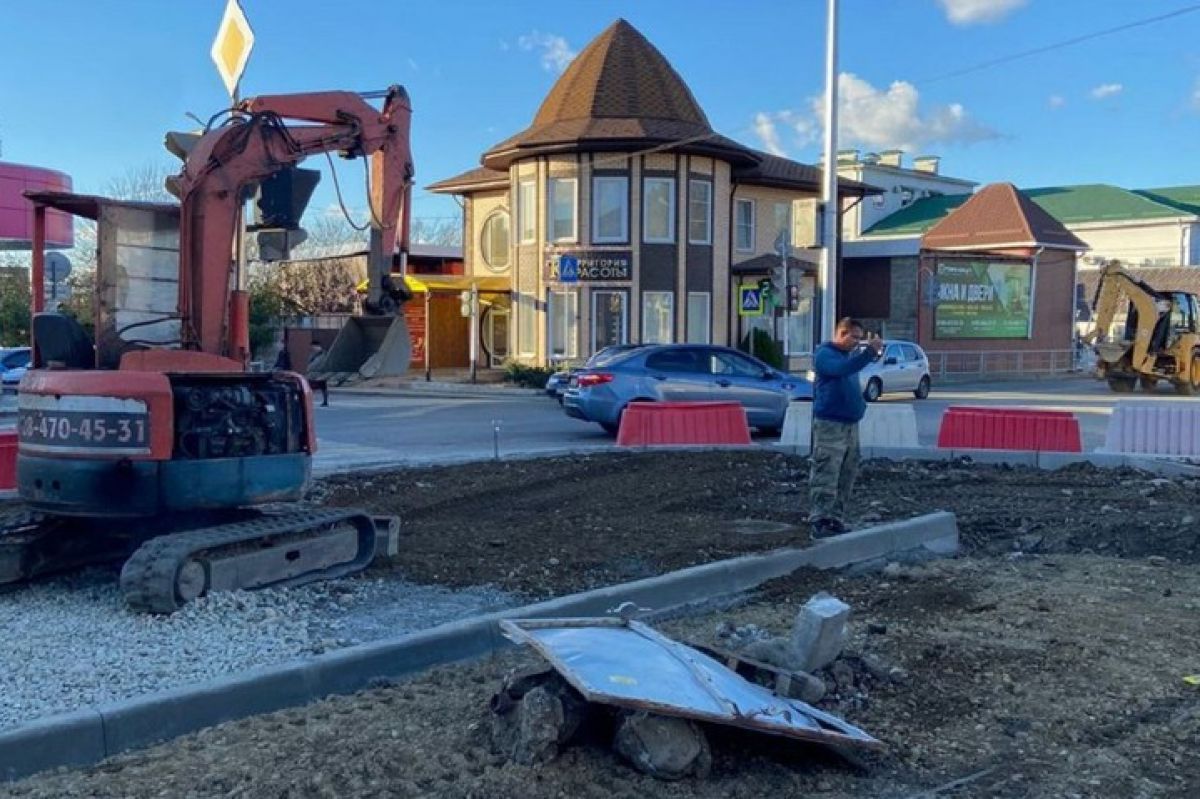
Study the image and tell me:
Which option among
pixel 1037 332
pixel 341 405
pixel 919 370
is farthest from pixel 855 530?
pixel 1037 332

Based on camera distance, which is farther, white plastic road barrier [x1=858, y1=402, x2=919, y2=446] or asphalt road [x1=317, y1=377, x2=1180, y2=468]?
asphalt road [x1=317, y1=377, x2=1180, y2=468]

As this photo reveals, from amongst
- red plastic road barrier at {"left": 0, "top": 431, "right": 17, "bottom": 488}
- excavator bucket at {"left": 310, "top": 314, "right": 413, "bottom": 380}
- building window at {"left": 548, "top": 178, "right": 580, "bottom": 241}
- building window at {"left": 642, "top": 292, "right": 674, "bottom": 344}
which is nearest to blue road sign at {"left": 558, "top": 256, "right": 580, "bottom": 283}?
building window at {"left": 548, "top": 178, "right": 580, "bottom": 241}

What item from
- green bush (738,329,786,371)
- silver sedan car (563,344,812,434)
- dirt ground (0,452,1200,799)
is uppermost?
green bush (738,329,786,371)

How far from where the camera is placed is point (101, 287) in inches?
312

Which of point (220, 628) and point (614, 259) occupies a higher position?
point (614, 259)

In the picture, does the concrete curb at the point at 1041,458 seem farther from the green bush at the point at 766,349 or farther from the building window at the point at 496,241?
the building window at the point at 496,241

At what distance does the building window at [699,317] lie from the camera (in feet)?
122

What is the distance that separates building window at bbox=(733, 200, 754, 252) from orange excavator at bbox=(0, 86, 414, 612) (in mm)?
31350

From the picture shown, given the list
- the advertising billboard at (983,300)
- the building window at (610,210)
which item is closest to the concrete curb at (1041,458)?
the building window at (610,210)

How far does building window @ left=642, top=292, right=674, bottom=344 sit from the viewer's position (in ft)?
120

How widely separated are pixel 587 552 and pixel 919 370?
84.6ft

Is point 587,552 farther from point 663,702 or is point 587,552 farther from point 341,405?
point 341,405

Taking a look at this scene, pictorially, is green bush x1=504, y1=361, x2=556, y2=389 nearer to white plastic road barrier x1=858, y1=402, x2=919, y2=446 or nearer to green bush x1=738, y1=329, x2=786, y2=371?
green bush x1=738, y1=329, x2=786, y2=371

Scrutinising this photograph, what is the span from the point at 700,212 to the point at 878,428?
21936 millimetres
